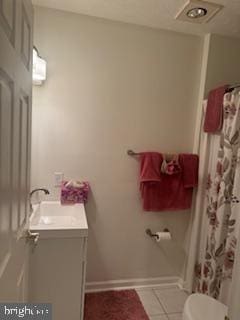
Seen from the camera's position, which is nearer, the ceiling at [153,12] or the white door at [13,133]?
the white door at [13,133]

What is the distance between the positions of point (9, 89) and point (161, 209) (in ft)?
5.64

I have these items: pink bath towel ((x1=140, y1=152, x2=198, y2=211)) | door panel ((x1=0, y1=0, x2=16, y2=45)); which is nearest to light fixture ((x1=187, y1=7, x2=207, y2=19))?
pink bath towel ((x1=140, y1=152, x2=198, y2=211))

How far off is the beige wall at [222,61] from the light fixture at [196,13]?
38cm

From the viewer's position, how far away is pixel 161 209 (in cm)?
219

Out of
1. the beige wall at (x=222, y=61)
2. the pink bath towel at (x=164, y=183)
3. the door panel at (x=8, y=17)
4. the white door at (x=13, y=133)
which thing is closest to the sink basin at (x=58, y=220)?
the white door at (x=13, y=133)

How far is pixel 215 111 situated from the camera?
190cm

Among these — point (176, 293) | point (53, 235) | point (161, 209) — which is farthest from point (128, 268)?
point (53, 235)

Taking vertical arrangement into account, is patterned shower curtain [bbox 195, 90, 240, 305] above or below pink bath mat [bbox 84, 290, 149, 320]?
above

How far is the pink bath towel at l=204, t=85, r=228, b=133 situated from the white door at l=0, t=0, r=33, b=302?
4.57 feet

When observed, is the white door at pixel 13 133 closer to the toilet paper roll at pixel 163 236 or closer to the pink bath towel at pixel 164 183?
the pink bath towel at pixel 164 183

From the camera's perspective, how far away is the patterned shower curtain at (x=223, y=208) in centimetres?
165

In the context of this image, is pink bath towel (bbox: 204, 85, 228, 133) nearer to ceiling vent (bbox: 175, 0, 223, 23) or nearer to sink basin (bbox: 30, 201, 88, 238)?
ceiling vent (bbox: 175, 0, 223, 23)

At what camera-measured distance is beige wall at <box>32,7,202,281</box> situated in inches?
76.6

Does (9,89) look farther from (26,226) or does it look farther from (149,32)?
(149,32)
